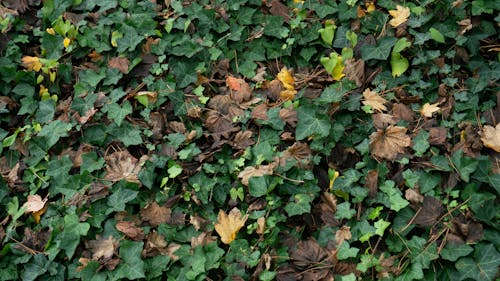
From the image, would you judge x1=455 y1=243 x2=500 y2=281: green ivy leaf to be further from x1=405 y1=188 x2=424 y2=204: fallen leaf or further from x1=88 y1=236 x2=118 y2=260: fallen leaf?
x1=88 y1=236 x2=118 y2=260: fallen leaf

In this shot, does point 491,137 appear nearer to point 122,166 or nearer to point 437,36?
point 437,36

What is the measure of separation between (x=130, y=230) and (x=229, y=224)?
1.52 ft

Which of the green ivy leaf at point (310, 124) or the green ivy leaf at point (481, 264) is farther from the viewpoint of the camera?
the green ivy leaf at point (310, 124)

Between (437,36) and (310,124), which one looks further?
(437,36)

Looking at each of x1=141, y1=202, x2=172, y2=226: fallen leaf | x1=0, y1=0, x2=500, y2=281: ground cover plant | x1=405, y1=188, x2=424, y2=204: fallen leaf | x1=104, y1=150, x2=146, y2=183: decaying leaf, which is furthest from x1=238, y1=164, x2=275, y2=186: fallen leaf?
x1=405, y1=188, x2=424, y2=204: fallen leaf

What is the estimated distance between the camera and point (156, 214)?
2580 mm

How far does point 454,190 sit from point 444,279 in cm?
40

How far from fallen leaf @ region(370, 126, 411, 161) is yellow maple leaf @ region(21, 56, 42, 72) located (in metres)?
1.91

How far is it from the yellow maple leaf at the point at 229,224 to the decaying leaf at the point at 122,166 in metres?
0.45

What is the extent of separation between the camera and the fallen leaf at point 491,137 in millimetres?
2527

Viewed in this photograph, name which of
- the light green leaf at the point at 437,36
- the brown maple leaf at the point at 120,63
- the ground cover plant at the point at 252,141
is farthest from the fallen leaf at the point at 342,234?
the brown maple leaf at the point at 120,63

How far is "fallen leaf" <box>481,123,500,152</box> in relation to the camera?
8.29ft

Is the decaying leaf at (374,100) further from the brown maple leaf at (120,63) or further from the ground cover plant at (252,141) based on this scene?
the brown maple leaf at (120,63)

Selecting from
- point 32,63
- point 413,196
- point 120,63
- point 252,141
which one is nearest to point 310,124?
point 252,141
